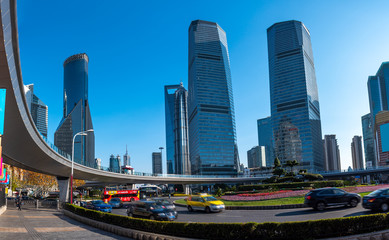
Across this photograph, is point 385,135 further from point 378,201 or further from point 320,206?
point 378,201

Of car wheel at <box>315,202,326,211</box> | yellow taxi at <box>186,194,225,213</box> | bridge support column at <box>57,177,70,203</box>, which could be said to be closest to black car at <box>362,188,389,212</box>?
car wheel at <box>315,202,326,211</box>

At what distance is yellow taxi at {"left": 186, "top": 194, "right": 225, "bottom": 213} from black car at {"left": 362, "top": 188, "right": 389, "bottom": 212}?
44.1 feet

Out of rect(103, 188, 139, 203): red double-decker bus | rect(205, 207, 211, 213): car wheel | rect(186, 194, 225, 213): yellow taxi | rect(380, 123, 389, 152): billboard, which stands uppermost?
rect(380, 123, 389, 152): billboard

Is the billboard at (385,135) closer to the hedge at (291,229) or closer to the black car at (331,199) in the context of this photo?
the black car at (331,199)

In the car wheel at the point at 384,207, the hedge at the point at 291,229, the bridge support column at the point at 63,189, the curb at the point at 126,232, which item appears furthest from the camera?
the bridge support column at the point at 63,189

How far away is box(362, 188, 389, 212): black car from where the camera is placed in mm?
18922

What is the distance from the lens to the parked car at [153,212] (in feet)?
73.6

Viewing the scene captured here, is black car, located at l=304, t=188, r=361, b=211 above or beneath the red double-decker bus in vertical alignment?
above

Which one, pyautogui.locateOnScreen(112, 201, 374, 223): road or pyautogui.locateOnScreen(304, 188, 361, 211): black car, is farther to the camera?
pyautogui.locateOnScreen(304, 188, 361, 211): black car

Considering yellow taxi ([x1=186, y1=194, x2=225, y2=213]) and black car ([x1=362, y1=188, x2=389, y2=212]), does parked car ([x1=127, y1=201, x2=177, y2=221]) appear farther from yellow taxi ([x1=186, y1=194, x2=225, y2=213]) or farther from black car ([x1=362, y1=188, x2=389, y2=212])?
black car ([x1=362, y1=188, x2=389, y2=212])

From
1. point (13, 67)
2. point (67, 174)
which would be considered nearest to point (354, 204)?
point (13, 67)

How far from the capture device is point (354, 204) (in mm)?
23141

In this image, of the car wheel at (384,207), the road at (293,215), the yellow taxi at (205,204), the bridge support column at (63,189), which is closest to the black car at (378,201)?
the car wheel at (384,207)

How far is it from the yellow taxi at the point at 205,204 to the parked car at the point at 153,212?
7191mm
